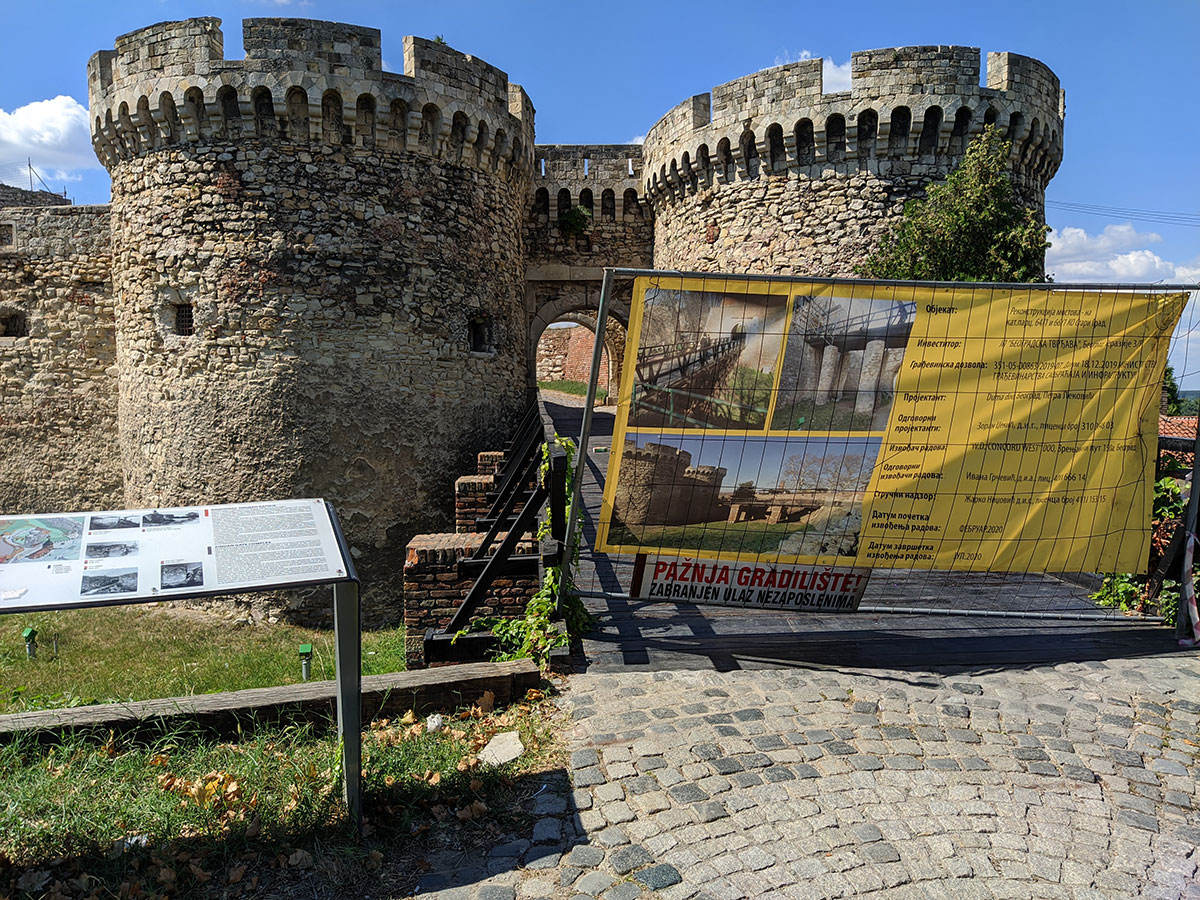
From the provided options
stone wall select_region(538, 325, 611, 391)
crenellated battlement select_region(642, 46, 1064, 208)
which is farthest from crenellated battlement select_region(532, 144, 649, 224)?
Answer: stone wall select_region(538, 325, 611, 391)

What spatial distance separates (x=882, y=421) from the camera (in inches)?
183

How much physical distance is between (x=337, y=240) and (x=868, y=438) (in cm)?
761

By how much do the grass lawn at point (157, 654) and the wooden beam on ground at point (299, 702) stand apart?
2998mm

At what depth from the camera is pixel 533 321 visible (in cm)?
1355

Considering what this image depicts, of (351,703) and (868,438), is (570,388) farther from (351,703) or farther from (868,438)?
(351,703)

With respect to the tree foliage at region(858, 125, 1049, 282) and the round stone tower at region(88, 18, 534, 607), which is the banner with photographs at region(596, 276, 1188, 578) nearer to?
the tree foliage at region(858, 125, 1049, 282)

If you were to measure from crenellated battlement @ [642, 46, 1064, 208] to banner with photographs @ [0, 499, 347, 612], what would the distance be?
9.33 meters

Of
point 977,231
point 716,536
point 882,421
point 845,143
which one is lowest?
point 716,536

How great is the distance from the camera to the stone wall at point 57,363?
1137 cm

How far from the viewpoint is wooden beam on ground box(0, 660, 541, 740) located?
404 centimetres

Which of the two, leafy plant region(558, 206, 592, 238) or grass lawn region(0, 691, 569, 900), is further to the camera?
leafy plant region(558, 206, 592, 238)

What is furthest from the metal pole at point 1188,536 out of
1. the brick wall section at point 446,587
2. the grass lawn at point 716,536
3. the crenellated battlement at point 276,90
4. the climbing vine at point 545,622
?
the crenellated battlement at point 276,90

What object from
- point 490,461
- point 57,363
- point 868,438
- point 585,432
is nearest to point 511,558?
point 585,432

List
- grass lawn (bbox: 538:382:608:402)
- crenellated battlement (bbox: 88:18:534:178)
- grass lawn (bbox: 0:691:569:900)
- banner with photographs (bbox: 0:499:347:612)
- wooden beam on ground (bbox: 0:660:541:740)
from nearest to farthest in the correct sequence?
banner with photographs (bbox: 0:499:347:612), grass lawn (bbox: 0:691:569:900), wooden beam on ground (bbox: 0:660:541:740), crenellated battlement (bbox: 88:18:534:178), grass lawn (bbox: 538:382:608:402)
